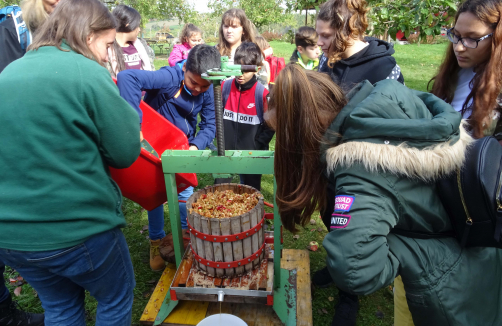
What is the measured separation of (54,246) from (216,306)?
147 centimetres

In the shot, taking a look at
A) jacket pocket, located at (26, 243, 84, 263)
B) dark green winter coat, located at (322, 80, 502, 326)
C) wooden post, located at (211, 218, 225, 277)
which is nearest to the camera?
dark green winter coat, located at (322, 80, 502, 326)

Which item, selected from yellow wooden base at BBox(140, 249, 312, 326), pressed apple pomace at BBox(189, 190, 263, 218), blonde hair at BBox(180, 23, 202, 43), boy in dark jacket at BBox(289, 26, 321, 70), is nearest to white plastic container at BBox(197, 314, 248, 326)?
yellow wooden base at BBox(140, 249, 312, 326)

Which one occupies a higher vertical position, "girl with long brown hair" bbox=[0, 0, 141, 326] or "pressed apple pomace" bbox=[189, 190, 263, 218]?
"girl with long brown hair" bbox=[0, 0, 141, 326]

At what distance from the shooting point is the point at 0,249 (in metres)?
1.50

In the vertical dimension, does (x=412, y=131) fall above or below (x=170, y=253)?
above

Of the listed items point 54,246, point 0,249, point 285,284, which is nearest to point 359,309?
point 285,284

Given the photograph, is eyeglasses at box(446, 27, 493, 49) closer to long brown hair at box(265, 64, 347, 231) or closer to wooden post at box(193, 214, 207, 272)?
long brown hair at box(265, 64, 347, 231)

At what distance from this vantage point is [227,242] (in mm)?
2178

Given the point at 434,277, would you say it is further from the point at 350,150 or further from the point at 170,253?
the point at 170,253

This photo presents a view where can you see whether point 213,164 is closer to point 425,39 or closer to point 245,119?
point 245,119

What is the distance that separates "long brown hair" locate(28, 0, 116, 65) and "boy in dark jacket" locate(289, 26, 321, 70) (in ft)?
13.2

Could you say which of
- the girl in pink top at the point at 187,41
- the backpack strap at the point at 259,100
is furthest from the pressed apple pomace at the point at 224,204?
the girl in pink top at the point at 187,41

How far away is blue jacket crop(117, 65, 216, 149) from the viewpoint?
2.41 meters

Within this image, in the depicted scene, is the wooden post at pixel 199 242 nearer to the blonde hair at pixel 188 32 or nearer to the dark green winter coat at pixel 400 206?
the dark green winter coat at pixel 400 206
